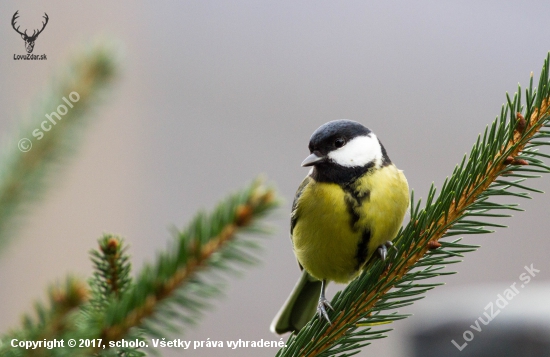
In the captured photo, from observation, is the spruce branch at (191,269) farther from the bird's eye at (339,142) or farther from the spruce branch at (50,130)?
the bird's eye at (339,142)

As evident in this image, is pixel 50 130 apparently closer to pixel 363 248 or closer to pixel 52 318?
pixel 52 318

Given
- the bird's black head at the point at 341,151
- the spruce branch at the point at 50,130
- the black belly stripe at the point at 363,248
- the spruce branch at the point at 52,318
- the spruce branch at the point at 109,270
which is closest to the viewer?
the spruce branch at the point at 52,318

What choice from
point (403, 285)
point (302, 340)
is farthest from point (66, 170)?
point (403, 285)

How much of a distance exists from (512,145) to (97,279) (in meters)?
0.61

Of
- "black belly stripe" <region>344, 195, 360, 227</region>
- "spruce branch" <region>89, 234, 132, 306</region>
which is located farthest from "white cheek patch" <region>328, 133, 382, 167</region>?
"spruce branch" <region>89, 234, 132, 306</region>

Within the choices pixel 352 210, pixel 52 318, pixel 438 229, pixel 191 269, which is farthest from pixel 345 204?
pixel 52 318

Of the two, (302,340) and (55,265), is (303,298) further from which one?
(55,265)

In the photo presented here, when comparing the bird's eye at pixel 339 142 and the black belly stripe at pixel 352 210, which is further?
the bird's eye at pixel 339 142

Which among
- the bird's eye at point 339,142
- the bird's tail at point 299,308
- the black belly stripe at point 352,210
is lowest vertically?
the bird's tail at point 299,308

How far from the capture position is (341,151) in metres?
1.27

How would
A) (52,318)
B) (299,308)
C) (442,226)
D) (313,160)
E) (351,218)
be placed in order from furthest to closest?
(299,308), (313,160), (351,218), (442,226), (52,318)

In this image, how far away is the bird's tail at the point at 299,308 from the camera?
56.2 inches

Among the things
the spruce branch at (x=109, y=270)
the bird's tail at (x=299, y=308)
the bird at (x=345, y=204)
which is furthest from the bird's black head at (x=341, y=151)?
the spruce branch at (x=109, y=270)

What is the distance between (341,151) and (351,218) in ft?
0.64
